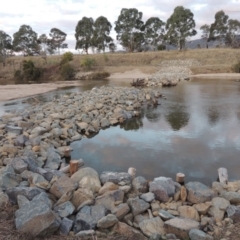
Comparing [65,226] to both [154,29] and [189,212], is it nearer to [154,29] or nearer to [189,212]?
[189,212]

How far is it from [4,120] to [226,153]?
808cm

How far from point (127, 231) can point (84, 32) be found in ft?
189

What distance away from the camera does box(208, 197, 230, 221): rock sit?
13.1 ft

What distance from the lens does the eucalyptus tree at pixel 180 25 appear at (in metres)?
50.8

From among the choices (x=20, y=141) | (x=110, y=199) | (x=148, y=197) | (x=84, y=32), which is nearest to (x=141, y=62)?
(x=84, y=32)

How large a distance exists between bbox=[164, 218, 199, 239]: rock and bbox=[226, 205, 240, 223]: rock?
0.66 meters

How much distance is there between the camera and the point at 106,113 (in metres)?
12.0

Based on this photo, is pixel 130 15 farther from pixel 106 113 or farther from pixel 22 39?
pixel 106 113

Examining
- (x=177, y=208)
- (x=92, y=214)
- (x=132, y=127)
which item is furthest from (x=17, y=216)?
(x=132, y=127)

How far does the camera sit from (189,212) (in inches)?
158

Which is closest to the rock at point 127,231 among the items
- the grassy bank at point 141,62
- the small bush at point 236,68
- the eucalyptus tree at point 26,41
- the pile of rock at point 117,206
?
the pile of rock at point 117,206

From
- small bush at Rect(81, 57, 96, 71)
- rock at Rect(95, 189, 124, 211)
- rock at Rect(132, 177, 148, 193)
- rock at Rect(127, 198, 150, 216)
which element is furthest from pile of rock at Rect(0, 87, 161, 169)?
small bush at Rect(81, 57, 96, 71)

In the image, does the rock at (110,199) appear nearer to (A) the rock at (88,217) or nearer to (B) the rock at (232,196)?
(A) the rock at (88,217)

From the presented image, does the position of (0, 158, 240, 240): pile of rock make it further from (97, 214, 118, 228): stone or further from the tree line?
the tree line
